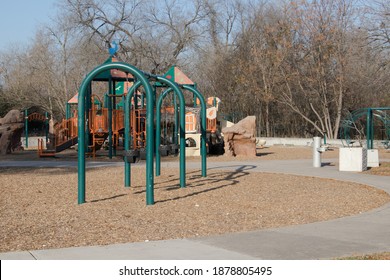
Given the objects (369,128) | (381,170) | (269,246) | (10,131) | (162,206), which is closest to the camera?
(269,246)

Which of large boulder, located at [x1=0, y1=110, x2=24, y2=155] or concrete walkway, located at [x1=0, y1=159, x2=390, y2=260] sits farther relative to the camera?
large boulder, located at [x1=0, y1=110, x2=24, y2=155]

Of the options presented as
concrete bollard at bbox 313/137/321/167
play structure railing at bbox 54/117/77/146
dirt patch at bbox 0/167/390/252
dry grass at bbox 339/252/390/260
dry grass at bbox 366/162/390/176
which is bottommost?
dirt patch at bbox 0/167/390/252

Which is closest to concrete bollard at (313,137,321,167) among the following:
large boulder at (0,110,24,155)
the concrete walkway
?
the concrete walkway

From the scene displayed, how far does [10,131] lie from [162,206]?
2031cm

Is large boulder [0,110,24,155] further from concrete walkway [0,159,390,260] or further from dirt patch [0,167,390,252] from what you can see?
concrete walkway [0,159,390,260]

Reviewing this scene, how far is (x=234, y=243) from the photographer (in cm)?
801

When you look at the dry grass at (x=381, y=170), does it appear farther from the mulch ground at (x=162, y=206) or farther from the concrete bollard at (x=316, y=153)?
the mulch ground at (x=162, y=206)

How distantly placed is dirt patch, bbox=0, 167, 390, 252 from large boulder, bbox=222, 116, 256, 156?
27.6ft

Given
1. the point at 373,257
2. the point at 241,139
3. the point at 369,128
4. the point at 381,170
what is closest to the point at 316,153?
the point at 381,170

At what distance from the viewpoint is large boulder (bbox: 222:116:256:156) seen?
2594cm

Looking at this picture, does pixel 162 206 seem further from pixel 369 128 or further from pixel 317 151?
pixel 369 128

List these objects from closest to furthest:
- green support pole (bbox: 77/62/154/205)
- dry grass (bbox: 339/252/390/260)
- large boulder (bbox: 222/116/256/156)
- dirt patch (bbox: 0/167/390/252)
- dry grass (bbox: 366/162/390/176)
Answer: dry grass (bbox: 339/252/390/260) → dirt patch (bbox: 0/167/390/252) → green support pole (bbox: 77/62/154/205) → dry grass (bbox: 366/162/390/176) → large boulder (bbox: 222/116/256/156)

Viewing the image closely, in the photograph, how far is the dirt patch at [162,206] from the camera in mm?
8922

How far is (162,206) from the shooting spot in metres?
11.6
